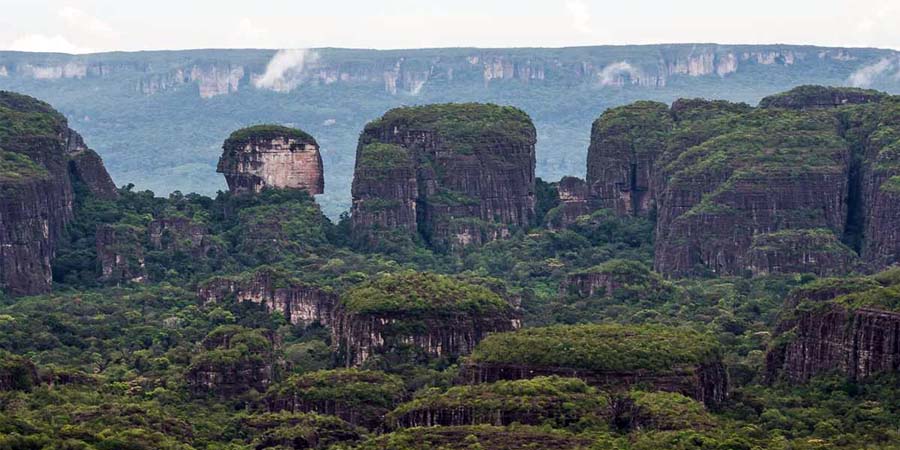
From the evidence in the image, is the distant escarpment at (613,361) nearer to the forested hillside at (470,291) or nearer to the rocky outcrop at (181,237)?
the forested hillside at (470,291)

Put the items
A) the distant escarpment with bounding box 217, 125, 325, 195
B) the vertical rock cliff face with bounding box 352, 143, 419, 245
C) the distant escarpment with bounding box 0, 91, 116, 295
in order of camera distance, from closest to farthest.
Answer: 1. the distant escarpment with bounding box 0, 91, 116, 295
2. the vertical rock cliff face with bounding box 352, 143, 419, 245
3. the distant escarpment with bounding box 217, 125, 325, 195

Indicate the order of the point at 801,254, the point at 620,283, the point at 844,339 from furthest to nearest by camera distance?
the point at 801,254 → the point at 620,283 → the point at 844,339

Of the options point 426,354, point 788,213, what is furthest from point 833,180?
point 426,354

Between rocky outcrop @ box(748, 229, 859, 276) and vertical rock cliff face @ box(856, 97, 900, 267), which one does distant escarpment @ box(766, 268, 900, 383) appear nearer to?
rocky outcrop @ box(748, 229, 859, 276)

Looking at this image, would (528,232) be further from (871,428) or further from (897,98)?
(871,428)

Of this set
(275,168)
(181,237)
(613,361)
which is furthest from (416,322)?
(275,168)

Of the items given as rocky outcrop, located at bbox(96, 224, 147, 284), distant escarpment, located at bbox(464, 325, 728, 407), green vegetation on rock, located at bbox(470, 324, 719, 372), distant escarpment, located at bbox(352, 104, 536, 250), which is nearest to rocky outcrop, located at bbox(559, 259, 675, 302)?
distant escarpment, located at bbox(352, 104, 536, 250)

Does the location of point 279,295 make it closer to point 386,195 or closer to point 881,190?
point 386,195
